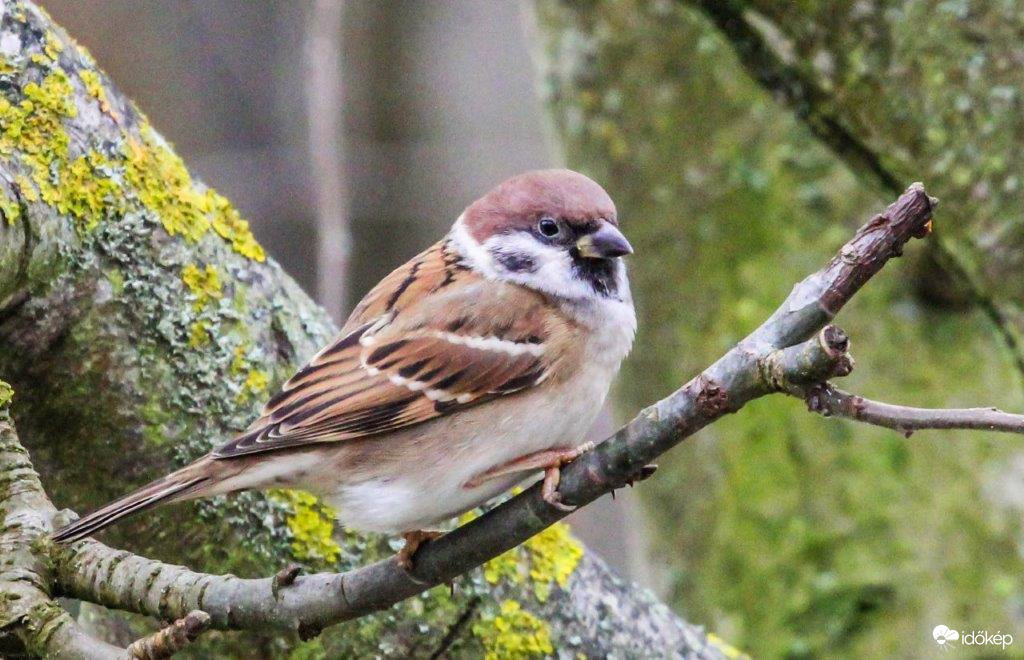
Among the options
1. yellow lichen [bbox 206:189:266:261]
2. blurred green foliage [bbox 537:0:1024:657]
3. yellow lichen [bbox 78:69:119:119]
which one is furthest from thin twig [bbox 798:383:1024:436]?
blurred green foliage [bbox 537:0:1024:657]

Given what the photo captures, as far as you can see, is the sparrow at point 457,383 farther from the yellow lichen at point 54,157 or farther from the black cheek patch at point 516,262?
the yellow lichen at point 54,157

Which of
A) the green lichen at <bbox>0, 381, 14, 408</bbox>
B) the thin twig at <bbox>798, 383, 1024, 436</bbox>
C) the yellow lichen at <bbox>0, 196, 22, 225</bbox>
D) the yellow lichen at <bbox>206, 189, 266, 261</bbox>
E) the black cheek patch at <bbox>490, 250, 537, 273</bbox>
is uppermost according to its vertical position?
the yellow lichen at <bbox>206, 189, 266, 261</bbox>

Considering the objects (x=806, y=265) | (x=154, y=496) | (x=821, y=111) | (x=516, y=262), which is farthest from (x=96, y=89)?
(x=806, y=265)

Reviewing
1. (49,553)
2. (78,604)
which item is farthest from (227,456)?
(78,604)

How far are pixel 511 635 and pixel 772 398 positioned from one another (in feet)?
5.84

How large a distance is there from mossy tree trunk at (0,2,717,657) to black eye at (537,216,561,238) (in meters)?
0.60

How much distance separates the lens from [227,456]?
7.75 ft

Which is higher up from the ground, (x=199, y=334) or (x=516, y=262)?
(x=516, y=262)

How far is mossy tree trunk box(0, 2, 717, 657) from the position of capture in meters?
2.46

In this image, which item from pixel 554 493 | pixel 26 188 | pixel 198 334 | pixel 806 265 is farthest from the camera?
pixel 806 265


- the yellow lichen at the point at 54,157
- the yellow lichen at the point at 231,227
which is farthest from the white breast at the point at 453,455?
the yellow lichen at the point at 54,157

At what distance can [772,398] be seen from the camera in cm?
416

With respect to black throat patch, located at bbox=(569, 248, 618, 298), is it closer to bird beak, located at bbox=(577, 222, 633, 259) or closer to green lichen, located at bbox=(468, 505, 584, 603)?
bird beak, located at bbox=(577, 222, 633, 259)

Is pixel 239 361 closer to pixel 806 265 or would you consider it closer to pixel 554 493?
pixel 554 493
